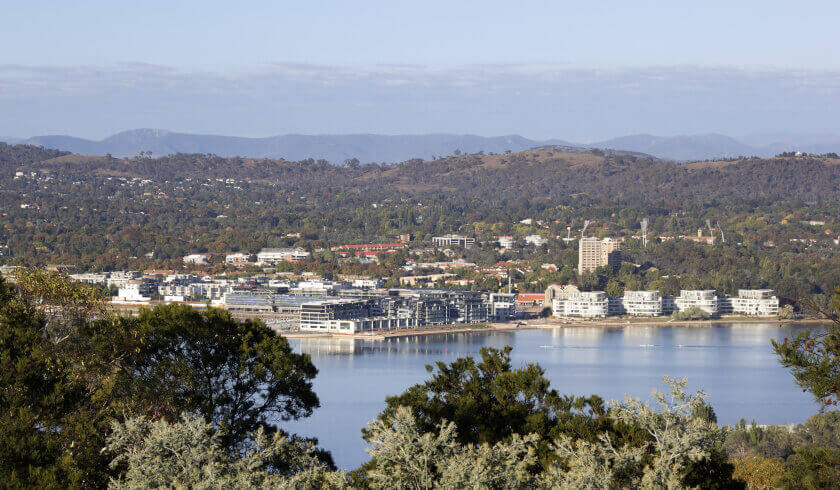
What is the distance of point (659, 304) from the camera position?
26078 mm

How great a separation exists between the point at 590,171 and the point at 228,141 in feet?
196

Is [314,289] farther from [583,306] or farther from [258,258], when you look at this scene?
[258,258]

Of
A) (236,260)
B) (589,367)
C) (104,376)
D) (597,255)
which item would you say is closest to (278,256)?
(236,260)

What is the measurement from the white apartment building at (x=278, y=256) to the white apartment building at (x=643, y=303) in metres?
10.7

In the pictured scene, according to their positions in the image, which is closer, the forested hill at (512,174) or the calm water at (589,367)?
the calm water at (589,367)

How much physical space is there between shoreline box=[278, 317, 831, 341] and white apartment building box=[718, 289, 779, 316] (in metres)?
0.83

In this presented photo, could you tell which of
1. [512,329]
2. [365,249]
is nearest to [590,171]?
[365,249]

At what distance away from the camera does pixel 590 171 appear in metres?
63.1

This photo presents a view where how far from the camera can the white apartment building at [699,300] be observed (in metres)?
25.8

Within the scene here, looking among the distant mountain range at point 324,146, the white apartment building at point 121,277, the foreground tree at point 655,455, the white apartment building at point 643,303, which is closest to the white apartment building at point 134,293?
the white apartment building at point 121,277

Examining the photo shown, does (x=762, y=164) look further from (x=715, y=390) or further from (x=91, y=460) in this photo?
(x=91, y=460)

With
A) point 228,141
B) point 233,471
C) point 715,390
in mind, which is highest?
point 228,141

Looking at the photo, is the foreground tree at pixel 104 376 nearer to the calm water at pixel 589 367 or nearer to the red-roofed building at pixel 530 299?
the calm water at pixel 589 367

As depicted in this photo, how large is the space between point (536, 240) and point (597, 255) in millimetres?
6529
